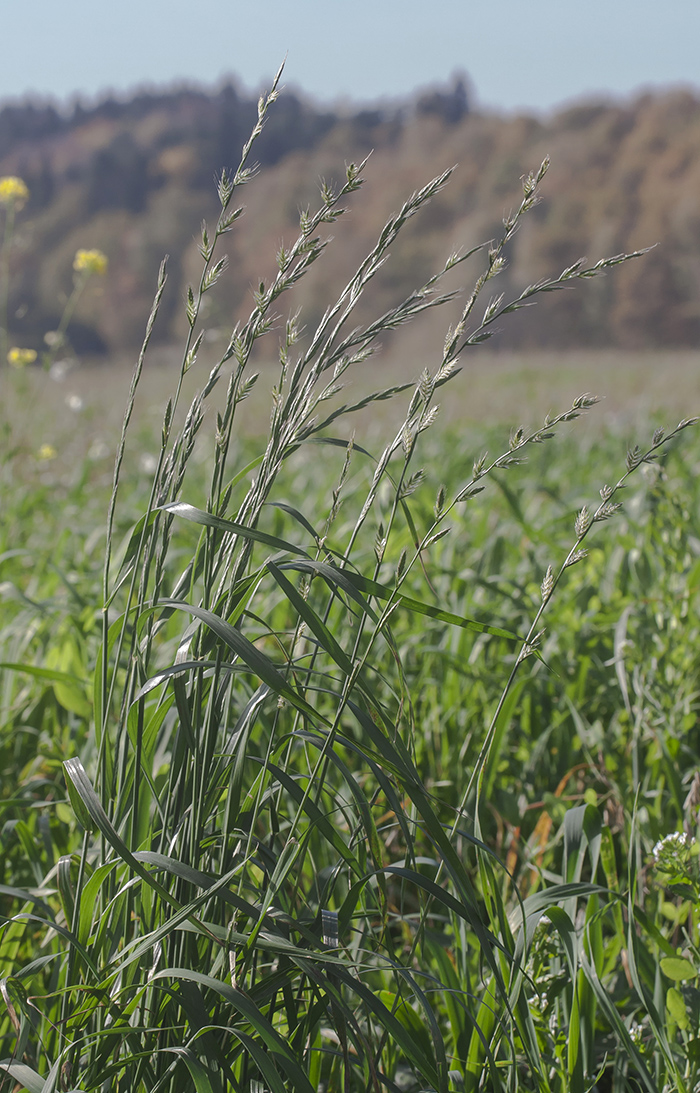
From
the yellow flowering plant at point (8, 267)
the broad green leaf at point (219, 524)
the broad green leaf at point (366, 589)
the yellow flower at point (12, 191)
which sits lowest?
the broad green leaf at point (366, 589)

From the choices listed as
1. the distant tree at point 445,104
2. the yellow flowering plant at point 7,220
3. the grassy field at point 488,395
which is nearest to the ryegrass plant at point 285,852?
the yellow flowering plant at point 7,220

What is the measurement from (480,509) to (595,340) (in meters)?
30.1

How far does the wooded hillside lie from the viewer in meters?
30.9

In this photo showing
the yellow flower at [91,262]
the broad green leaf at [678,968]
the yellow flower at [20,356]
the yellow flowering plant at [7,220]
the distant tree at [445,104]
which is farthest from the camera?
the distant tree at [445,104]

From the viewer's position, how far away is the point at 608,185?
34.0 meters

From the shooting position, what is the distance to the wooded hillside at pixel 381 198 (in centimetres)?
3092

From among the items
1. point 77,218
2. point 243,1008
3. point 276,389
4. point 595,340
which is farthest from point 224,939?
point 77,218

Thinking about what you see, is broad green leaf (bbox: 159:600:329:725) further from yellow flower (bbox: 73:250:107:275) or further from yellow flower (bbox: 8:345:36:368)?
yellow flower (bbox: 73:250:107:275)

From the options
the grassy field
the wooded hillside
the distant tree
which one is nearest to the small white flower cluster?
the grassy field

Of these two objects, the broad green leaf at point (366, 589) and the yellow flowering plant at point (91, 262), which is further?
the yellow flowering plant at point (91, 262)

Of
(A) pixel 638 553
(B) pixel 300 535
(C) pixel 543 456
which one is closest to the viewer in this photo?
(A) pixel 638 553

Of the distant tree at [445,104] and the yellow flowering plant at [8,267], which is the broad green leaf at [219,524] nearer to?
the yellow flowering plant at [8,267]

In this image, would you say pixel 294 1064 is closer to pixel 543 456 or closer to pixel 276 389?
pixel 276 389

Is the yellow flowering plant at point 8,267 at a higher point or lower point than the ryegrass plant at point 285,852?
higher
